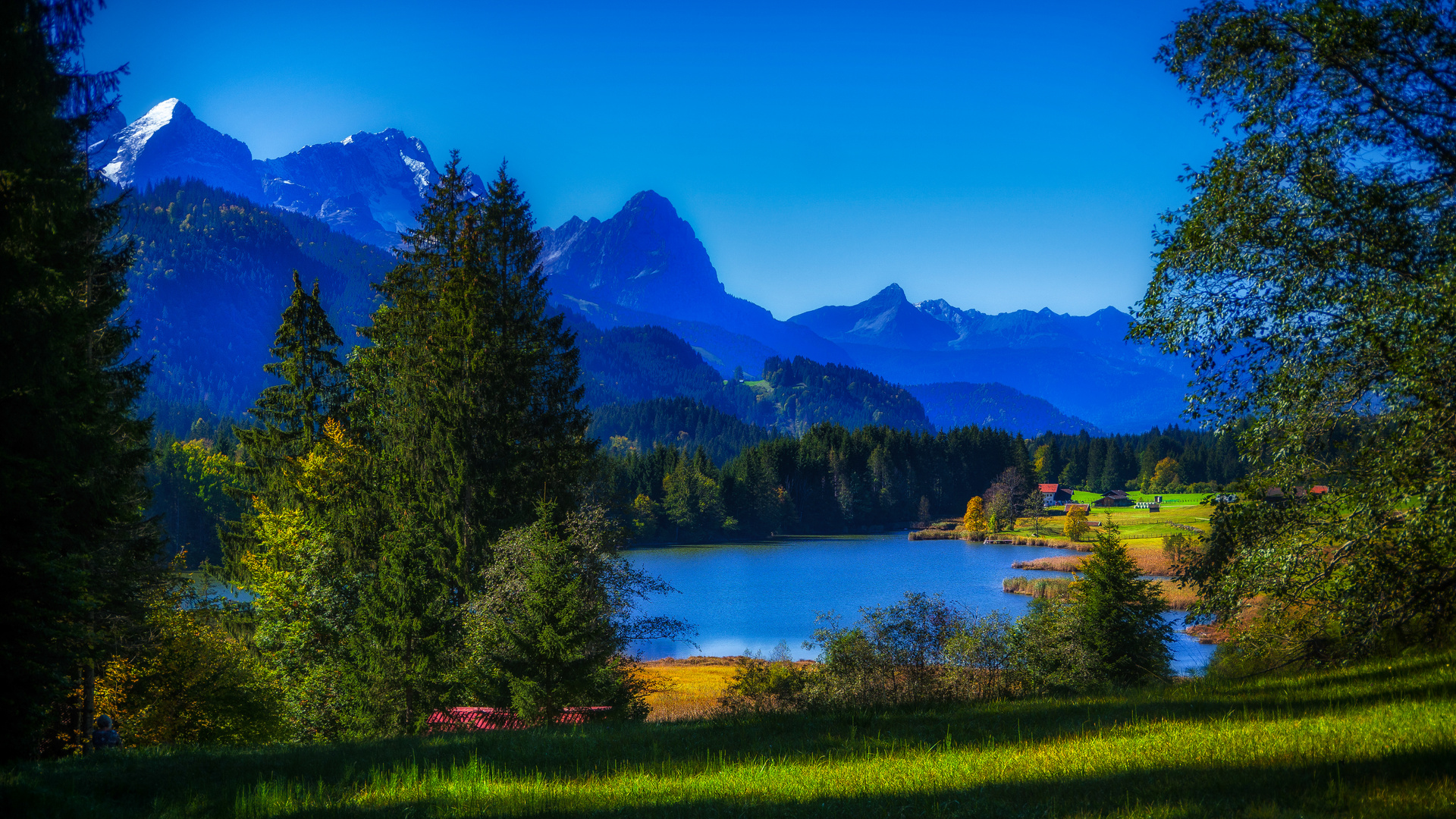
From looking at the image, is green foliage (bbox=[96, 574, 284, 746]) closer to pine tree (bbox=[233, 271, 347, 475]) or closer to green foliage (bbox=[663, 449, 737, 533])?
pine tree (bbox=[233, 271, 347, 475])

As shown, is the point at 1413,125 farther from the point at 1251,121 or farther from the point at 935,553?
the point at 935,553

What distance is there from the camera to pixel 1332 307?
11.4 metres

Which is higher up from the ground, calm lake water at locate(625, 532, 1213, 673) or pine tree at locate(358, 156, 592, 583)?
pine tree at locate(358, 156, 592, 583)

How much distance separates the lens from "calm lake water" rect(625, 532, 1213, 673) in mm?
52094

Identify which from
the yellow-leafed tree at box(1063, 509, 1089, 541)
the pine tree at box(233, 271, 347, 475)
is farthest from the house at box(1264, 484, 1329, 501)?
the yellow-leafed tree at box(1063, 509, 1089, 541)

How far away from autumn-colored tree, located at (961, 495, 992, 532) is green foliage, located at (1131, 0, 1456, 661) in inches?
4599

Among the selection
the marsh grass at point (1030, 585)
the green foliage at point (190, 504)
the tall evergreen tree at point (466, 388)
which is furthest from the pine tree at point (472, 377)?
the green foliage at point (190, 504)

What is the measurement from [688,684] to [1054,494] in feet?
482

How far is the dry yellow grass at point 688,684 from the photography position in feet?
102

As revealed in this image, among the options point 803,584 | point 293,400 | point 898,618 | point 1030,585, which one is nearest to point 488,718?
point 898,618

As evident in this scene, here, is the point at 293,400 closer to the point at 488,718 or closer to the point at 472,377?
the point at 472,377

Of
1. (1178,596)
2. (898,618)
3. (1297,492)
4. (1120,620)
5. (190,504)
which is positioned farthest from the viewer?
(190,504)

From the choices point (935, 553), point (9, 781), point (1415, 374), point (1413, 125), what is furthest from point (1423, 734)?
point (935, 553)

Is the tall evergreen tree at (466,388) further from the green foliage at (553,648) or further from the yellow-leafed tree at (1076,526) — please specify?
the yellow-leafed tree at (1076,526)
